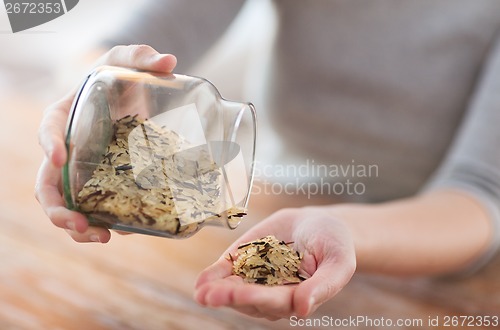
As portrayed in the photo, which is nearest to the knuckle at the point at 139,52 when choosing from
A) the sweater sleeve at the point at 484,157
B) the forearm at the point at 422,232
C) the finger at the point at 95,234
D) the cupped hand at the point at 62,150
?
the cupped hand at the point at 62,150

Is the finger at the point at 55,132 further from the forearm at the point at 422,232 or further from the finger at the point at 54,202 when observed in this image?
the forearm at the point at 422,232

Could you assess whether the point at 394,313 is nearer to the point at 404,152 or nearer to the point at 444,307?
the point at 444,307

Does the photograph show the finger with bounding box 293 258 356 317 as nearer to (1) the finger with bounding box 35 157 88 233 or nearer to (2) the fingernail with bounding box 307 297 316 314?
(2) the fingernail with bounding box 307 297 316 314

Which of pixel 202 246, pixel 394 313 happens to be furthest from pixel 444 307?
pixel 202 246

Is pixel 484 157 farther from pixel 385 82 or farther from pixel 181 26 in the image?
pixel 181 26

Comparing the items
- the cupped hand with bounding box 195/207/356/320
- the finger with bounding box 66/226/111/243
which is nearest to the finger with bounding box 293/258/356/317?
the cupped hand with bounding box 195/207/356/320

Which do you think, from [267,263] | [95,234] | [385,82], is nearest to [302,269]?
[267,263]

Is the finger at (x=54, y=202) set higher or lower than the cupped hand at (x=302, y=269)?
higher
